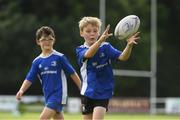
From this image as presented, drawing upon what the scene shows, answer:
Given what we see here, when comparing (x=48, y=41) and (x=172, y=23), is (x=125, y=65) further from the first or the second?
(x=48, y=41)

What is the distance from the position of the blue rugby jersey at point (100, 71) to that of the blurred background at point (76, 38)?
29.0 m

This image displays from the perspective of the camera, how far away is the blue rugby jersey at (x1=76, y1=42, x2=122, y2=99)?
34.5 ft

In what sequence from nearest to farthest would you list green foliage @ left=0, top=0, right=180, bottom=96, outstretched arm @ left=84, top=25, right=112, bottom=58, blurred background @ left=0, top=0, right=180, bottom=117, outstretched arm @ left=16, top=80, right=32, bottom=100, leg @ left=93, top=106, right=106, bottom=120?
outstretched arm @ left=84, top=25, right=112, bottom=58 → leg @ left=93, top=106, right=106, bottom=120 → outstretched arm @ left=16, top=80, right=32, bottom=100 → blurred background @ left=0, top=0, right=180, bottom=117 → green foliage @ left=0, top=0, right=180, bottom=96

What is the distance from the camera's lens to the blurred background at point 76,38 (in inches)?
1631

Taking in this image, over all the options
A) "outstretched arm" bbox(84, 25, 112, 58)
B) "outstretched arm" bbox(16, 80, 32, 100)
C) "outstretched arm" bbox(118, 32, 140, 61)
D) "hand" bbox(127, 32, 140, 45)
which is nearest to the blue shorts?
"outstretched arm" bbox(16, 80, 32, 100)

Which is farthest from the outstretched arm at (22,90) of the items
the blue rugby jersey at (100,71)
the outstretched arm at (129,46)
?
the outstretched arm at (129,46)

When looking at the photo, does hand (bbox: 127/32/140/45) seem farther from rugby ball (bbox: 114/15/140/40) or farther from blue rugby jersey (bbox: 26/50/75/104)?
blue rugby jersey (bbox: 26/50/75/104)

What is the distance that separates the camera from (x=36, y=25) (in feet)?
139

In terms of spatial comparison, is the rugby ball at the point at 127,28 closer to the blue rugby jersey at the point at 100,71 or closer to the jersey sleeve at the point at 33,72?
the blue rugby jersey at the point at 100,71

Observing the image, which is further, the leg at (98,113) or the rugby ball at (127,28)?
the rugby ball at (127,28)

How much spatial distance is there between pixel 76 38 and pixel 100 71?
3137cm

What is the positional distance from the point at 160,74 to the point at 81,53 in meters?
33.8

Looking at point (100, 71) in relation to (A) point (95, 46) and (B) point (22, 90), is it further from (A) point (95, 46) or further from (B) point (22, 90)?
(B) point (22, 90)

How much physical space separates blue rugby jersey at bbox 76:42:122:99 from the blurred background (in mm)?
28983
